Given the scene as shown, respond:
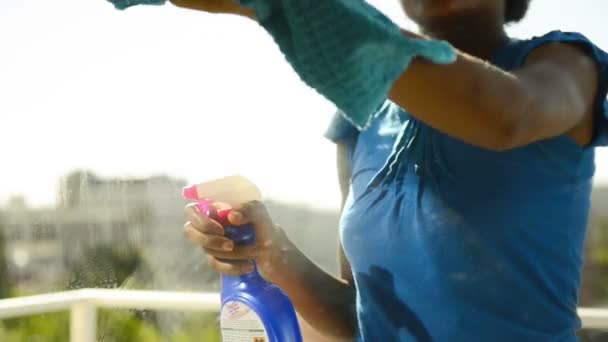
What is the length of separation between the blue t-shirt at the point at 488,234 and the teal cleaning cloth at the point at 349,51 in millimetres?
253

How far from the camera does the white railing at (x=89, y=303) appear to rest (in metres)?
1.25

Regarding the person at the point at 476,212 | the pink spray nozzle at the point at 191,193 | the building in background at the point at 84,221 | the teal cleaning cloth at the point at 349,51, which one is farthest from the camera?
the building in background at the point at 84,221

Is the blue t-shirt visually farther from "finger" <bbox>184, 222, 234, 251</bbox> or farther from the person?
"finger" <bbox>184, 222, 234, 251</bbox>

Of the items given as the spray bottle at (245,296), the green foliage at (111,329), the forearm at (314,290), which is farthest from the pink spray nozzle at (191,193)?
the green foliage at (111,329)

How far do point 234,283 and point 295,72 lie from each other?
1.44 ft

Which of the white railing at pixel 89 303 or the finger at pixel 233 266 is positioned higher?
the finger at pixel 233 266

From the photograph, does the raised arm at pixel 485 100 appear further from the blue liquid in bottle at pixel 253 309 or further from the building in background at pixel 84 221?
the building in background at pixel 84 221

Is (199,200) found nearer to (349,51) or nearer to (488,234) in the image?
(488,234)

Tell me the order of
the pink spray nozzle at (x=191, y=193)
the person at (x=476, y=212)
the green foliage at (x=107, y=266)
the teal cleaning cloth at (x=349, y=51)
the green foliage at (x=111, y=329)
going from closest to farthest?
the teal cleaning cloth at (x=349, y=51)
the person at (x=476, y=212)
the pink spray nozzle at (x=191, y=193)
the green foliage at (x=107, y=266)
the green foliage at (x=111, y=329)

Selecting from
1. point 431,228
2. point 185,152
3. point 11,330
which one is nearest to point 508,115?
point 431,228

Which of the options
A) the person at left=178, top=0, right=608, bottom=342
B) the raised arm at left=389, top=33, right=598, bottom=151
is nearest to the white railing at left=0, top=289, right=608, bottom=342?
the person at left=178, top=0, right=608, bottom=342

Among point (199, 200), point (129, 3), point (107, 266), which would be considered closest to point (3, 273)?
point (107, 266)

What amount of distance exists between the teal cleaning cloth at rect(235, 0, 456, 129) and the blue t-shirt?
0.83ft

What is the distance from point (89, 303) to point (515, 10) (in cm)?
99
